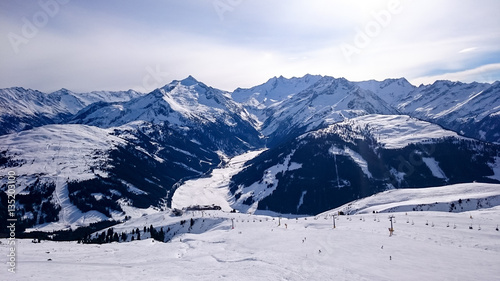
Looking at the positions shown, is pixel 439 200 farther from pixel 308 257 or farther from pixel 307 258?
pixel 307 258

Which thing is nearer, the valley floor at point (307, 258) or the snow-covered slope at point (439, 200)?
the valley floor at point (307, 258)

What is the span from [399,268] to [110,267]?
Answer: 32872 millimetres

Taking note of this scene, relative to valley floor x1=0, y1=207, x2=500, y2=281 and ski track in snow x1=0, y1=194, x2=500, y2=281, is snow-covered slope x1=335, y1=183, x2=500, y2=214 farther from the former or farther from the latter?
valley floor x1=0, y1=207, x2=500, y2=281

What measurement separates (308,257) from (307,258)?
55cm

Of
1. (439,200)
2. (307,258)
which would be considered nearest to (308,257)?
(307,258)

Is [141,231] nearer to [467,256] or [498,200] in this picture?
[467,256]

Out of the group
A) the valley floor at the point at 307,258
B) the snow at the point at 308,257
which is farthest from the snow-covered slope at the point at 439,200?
the valley floor at the point at 307,258

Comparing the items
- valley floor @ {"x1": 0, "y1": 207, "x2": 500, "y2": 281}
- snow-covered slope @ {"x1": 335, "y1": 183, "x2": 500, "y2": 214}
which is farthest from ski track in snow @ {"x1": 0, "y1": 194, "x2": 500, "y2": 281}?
snow-covered slope @ {"x1": 335, "y1": 183, "x2": 500, "y2": 214}

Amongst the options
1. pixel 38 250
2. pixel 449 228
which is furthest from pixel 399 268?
pixel 38 250

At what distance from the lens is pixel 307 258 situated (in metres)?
40.7

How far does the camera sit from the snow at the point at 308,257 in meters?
33.4

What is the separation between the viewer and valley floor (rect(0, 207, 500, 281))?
33344 millimetres

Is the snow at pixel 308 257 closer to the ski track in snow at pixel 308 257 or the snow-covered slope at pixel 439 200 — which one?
the ski track in snow at pixel 308 257

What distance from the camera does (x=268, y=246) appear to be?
166 feet
